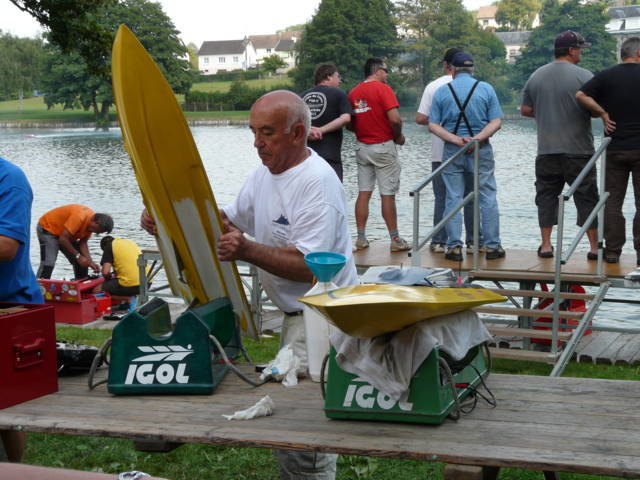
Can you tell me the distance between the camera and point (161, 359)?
9.66 feet

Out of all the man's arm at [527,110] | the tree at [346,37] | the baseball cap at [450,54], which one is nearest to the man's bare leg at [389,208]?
the baseball cap at [450,54]

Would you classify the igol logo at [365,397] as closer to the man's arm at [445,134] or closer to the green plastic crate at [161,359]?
the green plastic crate at [161,359]

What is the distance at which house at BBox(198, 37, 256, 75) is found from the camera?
17925 centimetres

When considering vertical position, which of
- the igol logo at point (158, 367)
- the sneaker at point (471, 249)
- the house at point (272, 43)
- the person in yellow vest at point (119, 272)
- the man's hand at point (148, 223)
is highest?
the house at point (272, 43)

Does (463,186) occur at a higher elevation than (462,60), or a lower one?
lower

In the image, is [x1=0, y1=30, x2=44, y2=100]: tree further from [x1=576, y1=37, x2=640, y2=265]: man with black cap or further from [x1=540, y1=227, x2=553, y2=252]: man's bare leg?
[x1=576, y1=37, x2=640, y2=265]: man with black cap

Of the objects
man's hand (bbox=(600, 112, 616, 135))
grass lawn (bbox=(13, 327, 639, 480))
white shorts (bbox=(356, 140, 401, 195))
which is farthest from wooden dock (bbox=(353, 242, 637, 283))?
grass lawn (bbox=(13, 327, 639, 480))

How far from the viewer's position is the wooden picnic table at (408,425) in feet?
7.62

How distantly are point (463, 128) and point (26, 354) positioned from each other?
598cm

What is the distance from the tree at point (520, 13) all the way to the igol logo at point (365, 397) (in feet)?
496

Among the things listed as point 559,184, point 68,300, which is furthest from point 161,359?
point 68,300

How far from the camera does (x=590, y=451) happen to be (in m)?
2.31

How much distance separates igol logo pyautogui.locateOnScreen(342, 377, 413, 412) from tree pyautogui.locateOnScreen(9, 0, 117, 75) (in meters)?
14.9

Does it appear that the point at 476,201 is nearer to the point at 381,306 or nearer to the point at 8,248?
the point at 8,248
